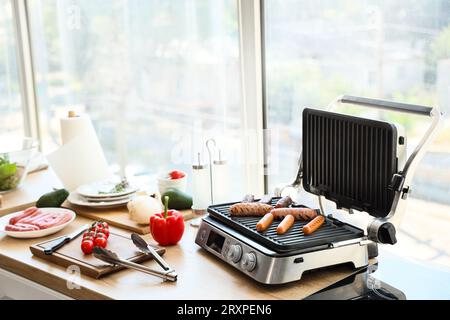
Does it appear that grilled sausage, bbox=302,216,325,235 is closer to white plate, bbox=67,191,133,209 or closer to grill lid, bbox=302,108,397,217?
grill lid, bbox=302,108,397,217

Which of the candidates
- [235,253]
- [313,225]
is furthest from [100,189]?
[313,225]

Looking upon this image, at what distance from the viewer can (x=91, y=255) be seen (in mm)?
1752

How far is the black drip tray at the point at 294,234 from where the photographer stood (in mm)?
1536

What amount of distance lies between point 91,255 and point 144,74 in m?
1.30

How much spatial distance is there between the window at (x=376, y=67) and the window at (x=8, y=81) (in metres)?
1.56

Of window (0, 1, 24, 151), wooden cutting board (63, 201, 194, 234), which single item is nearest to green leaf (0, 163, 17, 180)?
wooden cutting board (63, 201, 194, 234)

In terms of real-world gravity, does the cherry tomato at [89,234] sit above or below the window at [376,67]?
below

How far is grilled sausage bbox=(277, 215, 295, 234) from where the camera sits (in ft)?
5.24

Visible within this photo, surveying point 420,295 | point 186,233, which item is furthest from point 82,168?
point 420,295

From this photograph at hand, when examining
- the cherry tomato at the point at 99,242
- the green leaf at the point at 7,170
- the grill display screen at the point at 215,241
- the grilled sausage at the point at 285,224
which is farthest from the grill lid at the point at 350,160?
the green leaf at the point at 7,170

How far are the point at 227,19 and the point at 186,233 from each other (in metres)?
0.93

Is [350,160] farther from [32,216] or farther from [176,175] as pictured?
[32,216]

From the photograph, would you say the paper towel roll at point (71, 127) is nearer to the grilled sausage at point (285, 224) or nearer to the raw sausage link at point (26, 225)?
the raw sausage link at point (26, 225)

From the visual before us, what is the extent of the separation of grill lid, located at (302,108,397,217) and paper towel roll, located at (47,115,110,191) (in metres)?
0.91
